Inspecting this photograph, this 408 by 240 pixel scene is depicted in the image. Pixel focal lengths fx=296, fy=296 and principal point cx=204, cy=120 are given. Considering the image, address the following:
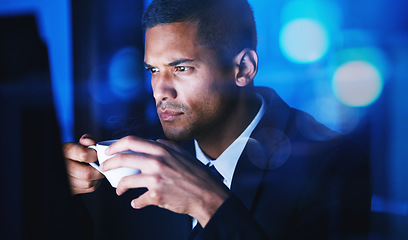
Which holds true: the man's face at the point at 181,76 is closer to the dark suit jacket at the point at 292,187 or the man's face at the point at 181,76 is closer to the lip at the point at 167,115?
the lip at the point at 167,115

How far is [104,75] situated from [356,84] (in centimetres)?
66

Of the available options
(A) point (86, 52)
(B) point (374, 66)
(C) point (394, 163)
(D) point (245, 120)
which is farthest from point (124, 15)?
(C) point (394, 163)

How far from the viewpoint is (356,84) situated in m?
0.82

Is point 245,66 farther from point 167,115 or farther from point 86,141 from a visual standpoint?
point 86,141

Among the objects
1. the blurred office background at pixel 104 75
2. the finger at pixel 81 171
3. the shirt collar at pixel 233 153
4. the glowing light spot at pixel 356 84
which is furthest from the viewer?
the glowing light spot at pixel 356 84

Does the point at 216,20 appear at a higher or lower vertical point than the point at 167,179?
higher

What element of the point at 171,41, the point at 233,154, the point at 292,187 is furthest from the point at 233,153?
the point at 171,41

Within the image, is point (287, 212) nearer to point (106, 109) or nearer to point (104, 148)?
point (104, 148)

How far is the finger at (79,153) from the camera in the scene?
414 mm

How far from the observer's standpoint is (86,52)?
60 cm

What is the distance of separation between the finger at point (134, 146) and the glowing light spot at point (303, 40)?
1.02 feet

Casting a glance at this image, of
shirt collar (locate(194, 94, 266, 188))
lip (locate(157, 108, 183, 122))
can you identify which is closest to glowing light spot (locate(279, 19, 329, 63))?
shirt collar (locate(194, 94, 266, 188))

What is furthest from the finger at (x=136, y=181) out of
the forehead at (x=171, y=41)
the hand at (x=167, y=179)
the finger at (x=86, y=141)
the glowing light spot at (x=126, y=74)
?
the glowing light spot at (x=126, y=74)

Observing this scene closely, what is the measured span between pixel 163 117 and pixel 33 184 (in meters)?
0.22
